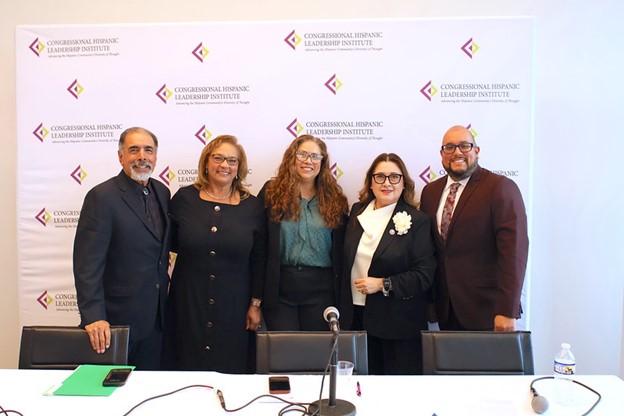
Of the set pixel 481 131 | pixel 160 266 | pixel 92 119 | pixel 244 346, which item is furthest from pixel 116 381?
pixel 481 131

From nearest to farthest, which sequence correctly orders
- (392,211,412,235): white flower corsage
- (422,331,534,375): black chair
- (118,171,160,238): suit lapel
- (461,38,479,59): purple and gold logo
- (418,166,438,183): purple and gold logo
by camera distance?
(422,331,534,375): black chair → (118,171,160,238): suit lapel → (392,211,412,235): white flower corsage → (461,38,479,59): purple and gold logo → (418,166,438,183): purple and gold logo

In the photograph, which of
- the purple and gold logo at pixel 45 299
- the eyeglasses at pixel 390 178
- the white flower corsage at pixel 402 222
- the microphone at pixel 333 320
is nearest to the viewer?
the microphone at pixel 333 320

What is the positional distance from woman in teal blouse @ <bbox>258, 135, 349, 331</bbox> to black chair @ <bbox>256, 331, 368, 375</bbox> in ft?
2.11

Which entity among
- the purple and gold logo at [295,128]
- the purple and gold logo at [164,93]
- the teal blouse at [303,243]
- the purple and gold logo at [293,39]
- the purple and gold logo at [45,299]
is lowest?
the purple and gold logo at [45,299]

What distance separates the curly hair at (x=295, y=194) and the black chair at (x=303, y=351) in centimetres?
81

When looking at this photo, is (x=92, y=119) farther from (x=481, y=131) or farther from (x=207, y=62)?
(x=481, y=131)

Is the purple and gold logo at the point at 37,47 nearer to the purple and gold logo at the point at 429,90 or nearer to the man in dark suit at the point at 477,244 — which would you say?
the purple and gold logo at the point at 429,90

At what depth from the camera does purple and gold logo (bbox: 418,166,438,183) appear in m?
3.17

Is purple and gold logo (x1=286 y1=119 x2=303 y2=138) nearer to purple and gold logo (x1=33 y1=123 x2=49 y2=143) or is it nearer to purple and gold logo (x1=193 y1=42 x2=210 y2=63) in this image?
purple and gold logo (x1=193 y1=42 x2=210 y2=63)

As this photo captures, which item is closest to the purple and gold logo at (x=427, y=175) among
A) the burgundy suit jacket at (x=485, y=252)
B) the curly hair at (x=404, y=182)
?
the curly hair at (x=404, y=182)

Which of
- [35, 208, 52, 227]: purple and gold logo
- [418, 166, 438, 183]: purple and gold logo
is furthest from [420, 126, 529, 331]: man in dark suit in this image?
[35, 208, 52, 227]: purple and gold logo

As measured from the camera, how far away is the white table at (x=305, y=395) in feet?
5.37

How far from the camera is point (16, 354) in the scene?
360 cm

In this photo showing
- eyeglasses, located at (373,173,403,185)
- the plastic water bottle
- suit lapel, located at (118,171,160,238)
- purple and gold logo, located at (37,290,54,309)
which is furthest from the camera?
purple and gold logo, located at (37,290,54,309)
